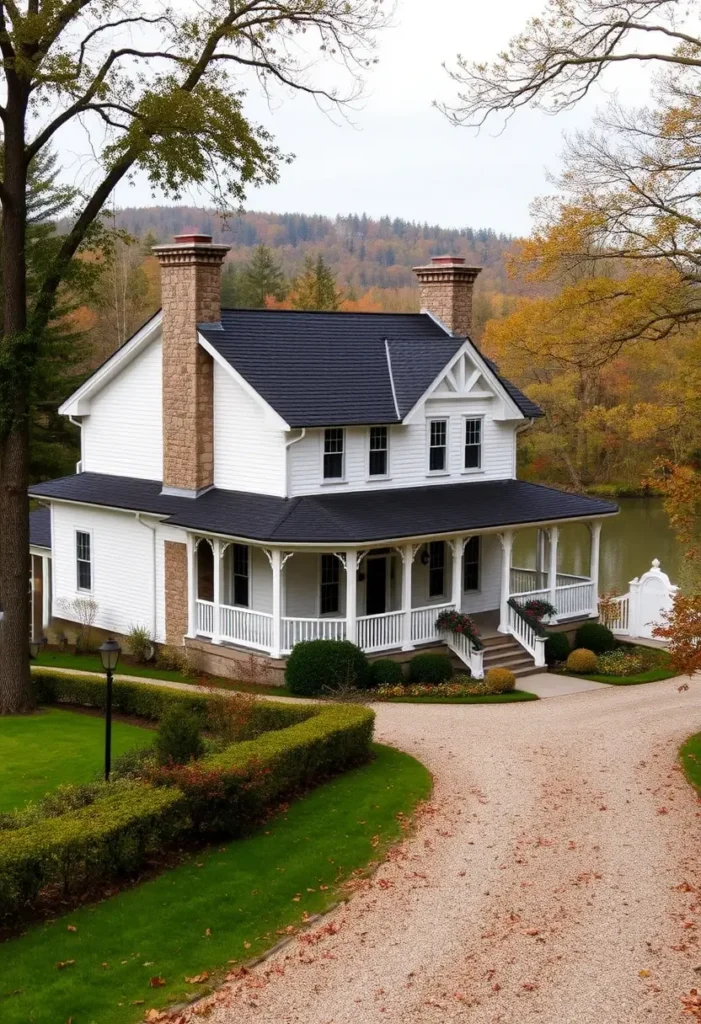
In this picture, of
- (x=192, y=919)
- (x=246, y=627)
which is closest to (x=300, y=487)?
(x=246, y=627)

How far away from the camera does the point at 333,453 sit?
25891 mm

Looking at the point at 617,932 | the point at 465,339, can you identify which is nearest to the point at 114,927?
the point at 617,932

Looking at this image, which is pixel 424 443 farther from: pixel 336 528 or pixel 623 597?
pixel 623 597

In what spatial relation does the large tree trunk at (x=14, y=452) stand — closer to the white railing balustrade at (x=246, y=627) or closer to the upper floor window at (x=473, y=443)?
the white railing balustrade at (x=246, y=627)

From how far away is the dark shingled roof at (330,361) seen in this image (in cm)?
2542

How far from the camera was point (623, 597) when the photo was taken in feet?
97.3

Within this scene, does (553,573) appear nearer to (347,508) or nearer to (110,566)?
(347,508)

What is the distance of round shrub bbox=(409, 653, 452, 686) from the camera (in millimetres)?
24500

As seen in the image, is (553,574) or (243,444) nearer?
(243,444)

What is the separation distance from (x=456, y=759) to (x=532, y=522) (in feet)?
30.7

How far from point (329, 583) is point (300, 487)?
2.38 meters

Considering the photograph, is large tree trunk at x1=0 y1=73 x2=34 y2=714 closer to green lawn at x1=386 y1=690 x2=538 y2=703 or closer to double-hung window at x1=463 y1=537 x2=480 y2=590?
green lawn at x1=386 y1=690 x2=538 y2=703

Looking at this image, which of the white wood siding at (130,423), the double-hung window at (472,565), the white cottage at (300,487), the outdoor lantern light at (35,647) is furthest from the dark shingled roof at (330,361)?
the outdoor lantern light at (35,647)

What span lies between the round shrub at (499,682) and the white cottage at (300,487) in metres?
1.23
